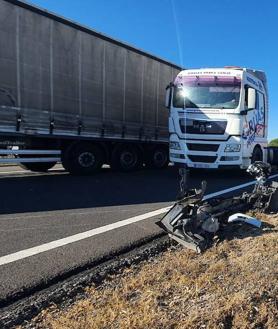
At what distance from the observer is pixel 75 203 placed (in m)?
7.32

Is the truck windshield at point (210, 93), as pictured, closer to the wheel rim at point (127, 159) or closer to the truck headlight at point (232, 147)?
the truck headlight at point (232, 147)

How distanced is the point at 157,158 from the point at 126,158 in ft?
5.56

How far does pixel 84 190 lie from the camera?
29.2ft

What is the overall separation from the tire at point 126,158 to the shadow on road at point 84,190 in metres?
1.59

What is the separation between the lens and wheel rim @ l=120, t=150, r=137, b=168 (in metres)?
13.6

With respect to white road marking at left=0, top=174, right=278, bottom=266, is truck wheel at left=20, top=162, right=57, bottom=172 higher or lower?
higher

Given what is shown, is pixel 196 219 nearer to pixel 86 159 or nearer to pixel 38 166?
pixel 86 159

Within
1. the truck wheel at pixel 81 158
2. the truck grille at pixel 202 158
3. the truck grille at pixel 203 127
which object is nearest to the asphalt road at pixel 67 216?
the truck grille at pixel 202 158

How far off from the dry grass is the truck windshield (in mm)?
7626

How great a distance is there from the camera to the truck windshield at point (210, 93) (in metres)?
11.4

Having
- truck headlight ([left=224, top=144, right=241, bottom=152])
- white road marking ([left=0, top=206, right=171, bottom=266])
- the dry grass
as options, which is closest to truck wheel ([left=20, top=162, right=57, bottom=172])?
truck headlight ([left=224, top=144, right=241, bottom=152])

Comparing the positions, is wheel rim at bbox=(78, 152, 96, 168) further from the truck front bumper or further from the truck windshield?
the truck windshield

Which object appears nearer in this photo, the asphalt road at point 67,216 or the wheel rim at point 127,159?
the asphalt road at point 67,216

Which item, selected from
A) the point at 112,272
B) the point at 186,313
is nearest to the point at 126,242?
the point at 112,272
